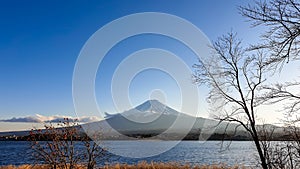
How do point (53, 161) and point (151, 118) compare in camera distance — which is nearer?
point (53, 161)

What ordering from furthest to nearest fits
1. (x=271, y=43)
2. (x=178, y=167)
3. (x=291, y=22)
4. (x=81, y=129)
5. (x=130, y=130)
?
(x=130, y=130)
(x=178, y=167)
(x=81, y=129)
(x=271, y=43)
(x=291, y=22)

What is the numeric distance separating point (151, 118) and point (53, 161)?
189 meters

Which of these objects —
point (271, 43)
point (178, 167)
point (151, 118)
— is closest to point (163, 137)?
point (151, 118)

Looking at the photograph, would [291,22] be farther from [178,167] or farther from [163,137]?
[163,137]

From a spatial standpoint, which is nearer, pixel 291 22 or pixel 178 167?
pixel 291 22

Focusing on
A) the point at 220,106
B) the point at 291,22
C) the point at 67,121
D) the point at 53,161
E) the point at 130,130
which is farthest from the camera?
the point at 130,130

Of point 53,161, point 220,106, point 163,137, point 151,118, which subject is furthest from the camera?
point 151,118

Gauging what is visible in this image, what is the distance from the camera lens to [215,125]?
990 cm

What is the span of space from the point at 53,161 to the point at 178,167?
8631 mm

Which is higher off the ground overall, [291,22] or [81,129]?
[291,22]

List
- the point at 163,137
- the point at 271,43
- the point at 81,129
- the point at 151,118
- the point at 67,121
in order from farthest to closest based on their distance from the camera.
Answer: the point at 151,118 < the point at 163,137 < the point at 81,129 < the point at 67,121 < the point at 271,43

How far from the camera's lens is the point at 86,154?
28.0 ft

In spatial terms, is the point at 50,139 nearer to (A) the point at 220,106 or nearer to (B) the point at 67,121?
(B) the point at 67,121

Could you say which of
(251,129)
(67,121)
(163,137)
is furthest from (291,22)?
(163,137)
